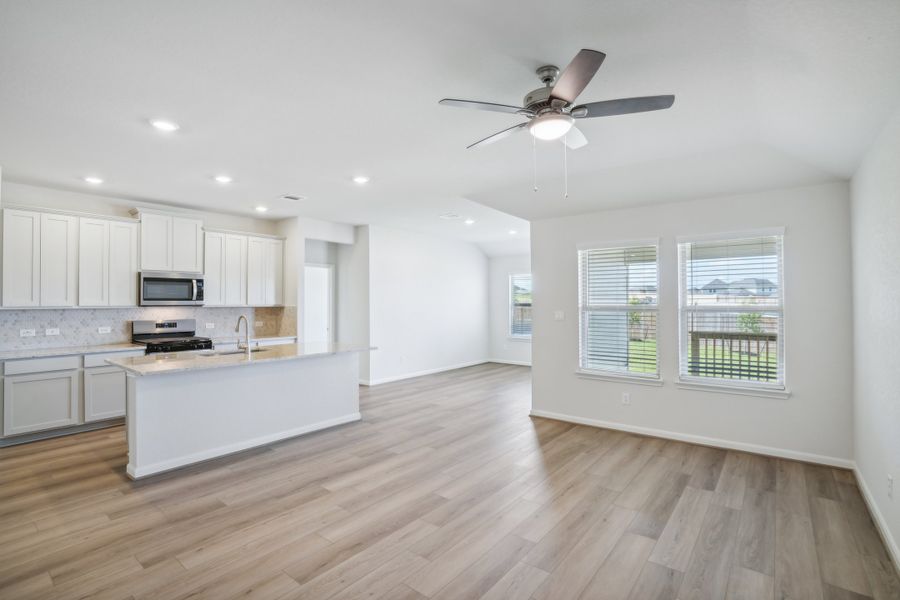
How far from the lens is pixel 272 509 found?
9.69 ft

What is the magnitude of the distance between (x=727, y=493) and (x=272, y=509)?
3.23m

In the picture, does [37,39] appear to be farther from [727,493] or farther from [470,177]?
[727,493]

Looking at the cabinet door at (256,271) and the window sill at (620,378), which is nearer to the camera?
the window sill at (620,378)

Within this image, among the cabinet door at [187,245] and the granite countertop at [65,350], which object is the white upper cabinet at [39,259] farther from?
the cabinet door at [187,245]

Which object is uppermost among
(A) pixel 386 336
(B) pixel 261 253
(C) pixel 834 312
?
(B) pixel 261 253

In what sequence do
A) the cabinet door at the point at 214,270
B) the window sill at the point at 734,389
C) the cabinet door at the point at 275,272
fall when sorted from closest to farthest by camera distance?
the window sill at the point at 734,389, the cabinet door at the point at 214,270, the cabinet door at the point at 275,272

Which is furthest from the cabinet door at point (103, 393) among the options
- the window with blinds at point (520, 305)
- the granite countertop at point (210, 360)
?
the window with blinds at point (520, 305)

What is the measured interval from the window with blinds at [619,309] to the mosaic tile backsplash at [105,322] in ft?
13.6

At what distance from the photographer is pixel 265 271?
6.45m

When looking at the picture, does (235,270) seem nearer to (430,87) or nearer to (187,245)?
(187,245)

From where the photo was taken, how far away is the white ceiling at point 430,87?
1.84m

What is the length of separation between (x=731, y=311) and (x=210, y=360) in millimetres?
4862

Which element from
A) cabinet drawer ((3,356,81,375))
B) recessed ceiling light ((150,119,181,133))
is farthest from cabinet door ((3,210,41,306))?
recessed ceiling light ((150,119,181,133))

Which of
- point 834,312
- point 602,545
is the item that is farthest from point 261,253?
point 834,312
